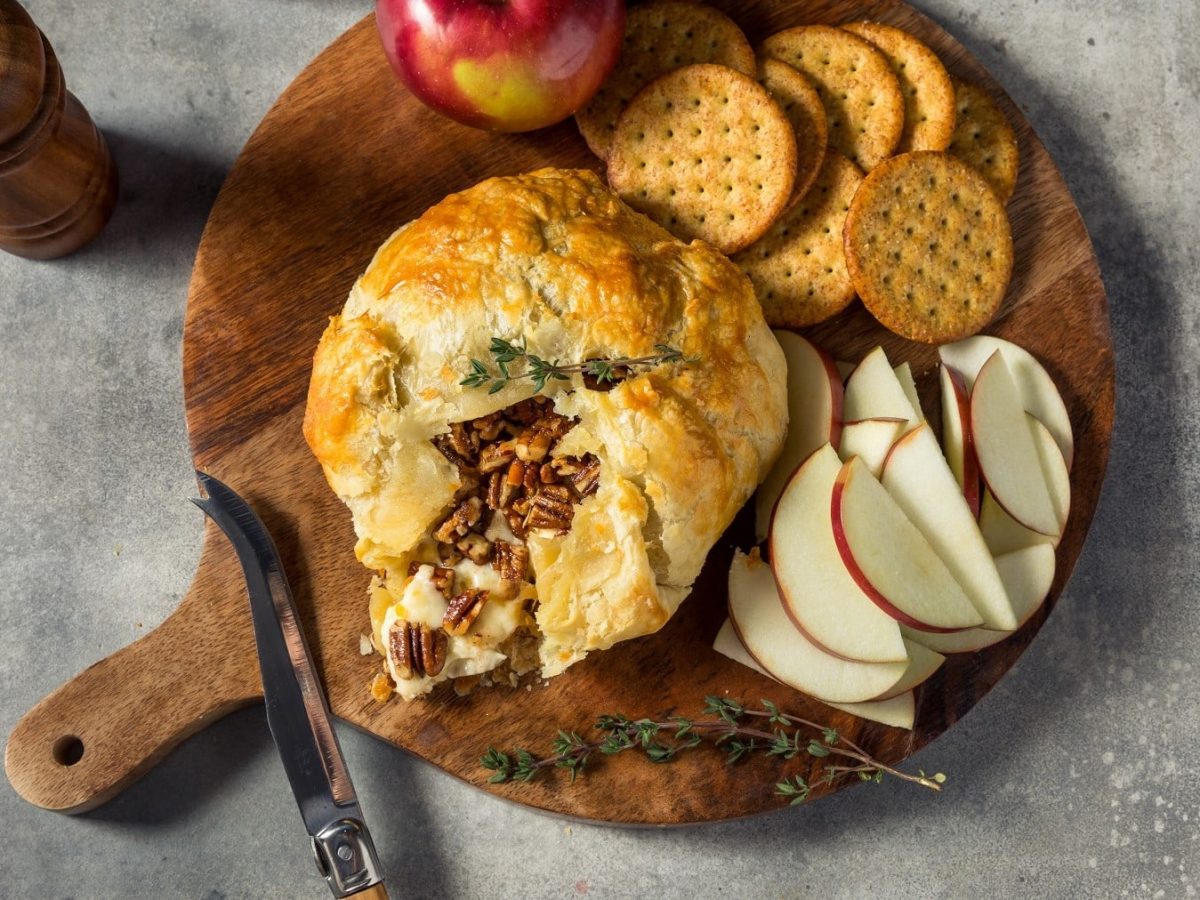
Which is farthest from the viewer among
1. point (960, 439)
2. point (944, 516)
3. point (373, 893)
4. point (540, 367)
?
point (960, 439)

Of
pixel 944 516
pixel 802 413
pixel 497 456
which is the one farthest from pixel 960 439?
pixel 497 456

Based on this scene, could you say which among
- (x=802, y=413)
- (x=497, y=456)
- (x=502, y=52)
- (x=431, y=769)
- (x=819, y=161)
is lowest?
(x=431, y=769)

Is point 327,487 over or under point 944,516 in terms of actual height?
over

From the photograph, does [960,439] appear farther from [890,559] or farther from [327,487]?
[327,487]

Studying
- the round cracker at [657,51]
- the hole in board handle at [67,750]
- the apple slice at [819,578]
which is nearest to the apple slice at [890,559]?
the apple slice at [819,578]

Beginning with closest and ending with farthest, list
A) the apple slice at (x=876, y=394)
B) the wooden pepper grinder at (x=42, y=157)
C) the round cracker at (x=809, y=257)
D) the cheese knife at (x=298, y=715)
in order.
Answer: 1. the wooden pepper grinder at (x=42, y=157)
2. the cheese knife at (x=298, y=715)
3. the apple slice at (x=876, y=394)
4. the round cracker at (x=809, y=257)

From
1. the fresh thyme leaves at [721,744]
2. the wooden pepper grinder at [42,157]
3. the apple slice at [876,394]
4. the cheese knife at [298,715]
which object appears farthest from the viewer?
the apple slice at [876,394]

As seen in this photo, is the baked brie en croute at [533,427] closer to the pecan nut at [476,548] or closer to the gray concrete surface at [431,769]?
the pecan nut at [476,548]
